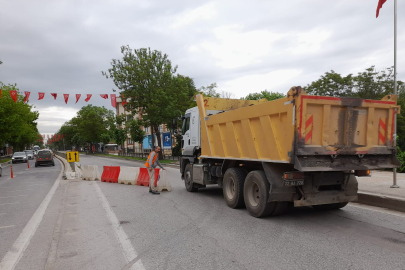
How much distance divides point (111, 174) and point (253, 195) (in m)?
9.40

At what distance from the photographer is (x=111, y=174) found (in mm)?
14953

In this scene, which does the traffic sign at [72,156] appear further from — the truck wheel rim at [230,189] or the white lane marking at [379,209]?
the white lane marking at [379,209]

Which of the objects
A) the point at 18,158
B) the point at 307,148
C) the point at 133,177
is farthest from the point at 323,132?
the point at 18,158

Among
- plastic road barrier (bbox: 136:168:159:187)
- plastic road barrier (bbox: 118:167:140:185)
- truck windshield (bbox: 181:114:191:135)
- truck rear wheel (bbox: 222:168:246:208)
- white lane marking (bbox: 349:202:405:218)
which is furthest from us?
plastic road barrier (bbox: 118:167:140:185)

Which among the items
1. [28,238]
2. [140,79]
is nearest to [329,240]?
[28,238]

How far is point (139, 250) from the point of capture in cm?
486

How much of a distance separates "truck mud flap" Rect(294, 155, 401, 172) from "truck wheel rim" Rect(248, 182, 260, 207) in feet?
5.02

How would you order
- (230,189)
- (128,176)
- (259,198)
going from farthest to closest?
(128,176)
(230,189)
(259,198)

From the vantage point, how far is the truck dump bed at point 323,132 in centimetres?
584

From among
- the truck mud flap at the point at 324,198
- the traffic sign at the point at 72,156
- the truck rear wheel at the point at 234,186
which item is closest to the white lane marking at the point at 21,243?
the truck rear wheel at the point at 234,186

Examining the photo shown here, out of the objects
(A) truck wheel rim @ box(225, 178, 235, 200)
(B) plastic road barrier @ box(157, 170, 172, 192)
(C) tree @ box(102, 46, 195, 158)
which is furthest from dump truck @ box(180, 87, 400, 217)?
(C) tree @ box(102, 46, 195, 158)

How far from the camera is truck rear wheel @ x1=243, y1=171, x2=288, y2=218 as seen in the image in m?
6.66

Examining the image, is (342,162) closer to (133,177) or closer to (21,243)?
(21,243)

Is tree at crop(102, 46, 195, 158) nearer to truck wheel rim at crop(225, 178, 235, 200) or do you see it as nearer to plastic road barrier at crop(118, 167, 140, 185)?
plastic road barrier at crop(118, 167, 140, 185)
